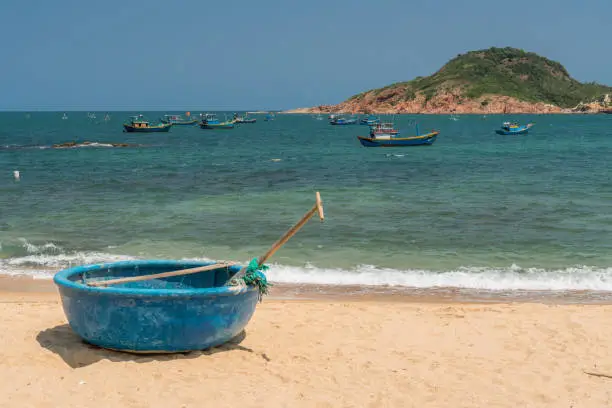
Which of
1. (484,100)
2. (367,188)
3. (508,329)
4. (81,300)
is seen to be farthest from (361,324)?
(484,100)

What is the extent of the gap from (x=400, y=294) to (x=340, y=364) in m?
5.13

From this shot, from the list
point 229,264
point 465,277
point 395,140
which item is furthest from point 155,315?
point 395,140

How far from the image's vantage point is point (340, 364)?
845cm

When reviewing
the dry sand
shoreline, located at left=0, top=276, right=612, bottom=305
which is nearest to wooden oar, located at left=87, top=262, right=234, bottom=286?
the dry sand

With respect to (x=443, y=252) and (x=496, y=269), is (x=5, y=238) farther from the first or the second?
(x=496, y=269)

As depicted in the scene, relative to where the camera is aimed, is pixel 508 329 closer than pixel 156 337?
No

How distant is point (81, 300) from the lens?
8.30 metres

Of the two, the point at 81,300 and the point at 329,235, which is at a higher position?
the point at 81,300

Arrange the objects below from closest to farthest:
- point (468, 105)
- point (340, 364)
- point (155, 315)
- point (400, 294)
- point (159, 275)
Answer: point (155, 315) → point (340, 364) → point (159, 275) → point (400, 294) → point (468, 105)

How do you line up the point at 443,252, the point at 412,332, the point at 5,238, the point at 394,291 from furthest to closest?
the point at 5,238 < the point at 443,252 < the point at 394,291 < the point at 412,332

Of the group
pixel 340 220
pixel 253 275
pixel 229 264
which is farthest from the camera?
pixel 340 220

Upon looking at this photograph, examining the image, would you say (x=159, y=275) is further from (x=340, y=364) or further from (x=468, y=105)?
(x=468, y=105)

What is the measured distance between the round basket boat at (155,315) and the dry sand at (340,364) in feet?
0.74

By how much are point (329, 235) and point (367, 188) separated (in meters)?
A: 12.2
